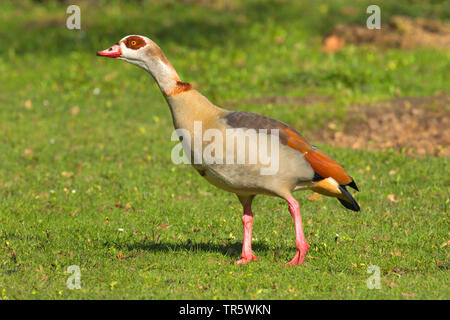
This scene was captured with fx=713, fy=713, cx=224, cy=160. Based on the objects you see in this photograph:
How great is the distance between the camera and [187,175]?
420 inches

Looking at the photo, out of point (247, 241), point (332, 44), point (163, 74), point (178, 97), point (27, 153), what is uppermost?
point (332, 44)

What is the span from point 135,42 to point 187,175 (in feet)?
14.0

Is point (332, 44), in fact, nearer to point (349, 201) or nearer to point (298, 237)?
point (349, 201)

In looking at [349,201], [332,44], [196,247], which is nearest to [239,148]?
[349,201]

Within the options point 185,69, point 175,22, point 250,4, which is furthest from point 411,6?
point 185,69

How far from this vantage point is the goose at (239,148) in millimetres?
6398

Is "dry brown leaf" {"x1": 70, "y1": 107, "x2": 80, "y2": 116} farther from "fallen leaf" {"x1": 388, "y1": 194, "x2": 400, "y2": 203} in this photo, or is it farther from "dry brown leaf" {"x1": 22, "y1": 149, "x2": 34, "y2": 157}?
"fallen leaf" {"x1": 388, "y1": 194, "x2": 400, "y2": 203}

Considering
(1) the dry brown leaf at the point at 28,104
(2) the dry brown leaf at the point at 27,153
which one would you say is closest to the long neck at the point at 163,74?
(2) the dry brown leaf at the point at 27,153

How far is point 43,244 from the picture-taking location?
758 centimetres

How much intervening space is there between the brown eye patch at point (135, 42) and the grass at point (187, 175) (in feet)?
6.85

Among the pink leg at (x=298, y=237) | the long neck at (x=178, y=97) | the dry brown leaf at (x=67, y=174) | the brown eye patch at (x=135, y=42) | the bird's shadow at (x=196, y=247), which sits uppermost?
the brown eye patch at (x=135, y=42)

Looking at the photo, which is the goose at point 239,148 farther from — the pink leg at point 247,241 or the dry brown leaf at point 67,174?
the dry brown leaf at point 67,174

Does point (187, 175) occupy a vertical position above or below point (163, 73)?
below
